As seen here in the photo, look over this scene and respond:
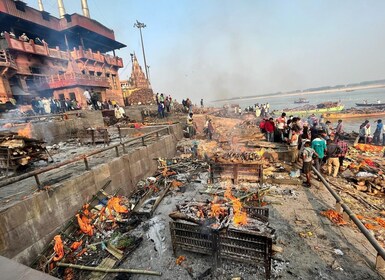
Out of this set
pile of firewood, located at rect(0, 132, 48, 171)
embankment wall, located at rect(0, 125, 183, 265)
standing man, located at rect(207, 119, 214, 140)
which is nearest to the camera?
embankment wall, located at rect(0, 125, 183, 265)

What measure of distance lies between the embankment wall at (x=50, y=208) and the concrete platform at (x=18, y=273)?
9.68 feet

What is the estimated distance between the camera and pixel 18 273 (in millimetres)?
1852

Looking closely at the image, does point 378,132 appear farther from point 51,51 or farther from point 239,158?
point 51,51

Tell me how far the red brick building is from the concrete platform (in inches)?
983

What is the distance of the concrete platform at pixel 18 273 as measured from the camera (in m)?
1.77

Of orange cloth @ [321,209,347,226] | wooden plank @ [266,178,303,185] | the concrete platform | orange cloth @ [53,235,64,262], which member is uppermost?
the concrete platform

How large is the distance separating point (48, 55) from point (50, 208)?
91.9ft

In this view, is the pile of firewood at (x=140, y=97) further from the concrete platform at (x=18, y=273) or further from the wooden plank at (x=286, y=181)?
the concrete platform at (x=18, y=273)

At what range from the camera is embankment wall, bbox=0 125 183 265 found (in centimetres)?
420

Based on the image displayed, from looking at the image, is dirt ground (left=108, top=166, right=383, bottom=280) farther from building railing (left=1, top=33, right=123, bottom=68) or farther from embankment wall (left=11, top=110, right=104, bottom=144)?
building railing (left=1, top=33, right=123, bottom=68)

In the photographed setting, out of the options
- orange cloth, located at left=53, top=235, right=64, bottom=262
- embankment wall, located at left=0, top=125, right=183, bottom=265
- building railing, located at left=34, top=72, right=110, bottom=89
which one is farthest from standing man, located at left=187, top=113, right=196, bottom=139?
building railing, located at left=34, top=72, right=110, bottom=89

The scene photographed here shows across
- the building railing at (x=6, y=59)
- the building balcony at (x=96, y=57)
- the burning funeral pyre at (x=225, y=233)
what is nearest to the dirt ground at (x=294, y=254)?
the burning funeral pyre at (x=225, y=233)

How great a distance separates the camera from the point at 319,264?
4.16 m

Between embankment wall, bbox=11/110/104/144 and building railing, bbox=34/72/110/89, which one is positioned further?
building railing, bbox=34/72/110/89
